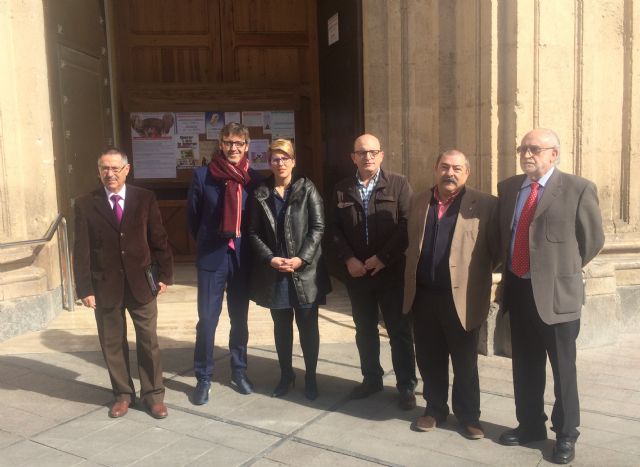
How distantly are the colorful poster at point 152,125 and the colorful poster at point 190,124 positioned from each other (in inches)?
3.2

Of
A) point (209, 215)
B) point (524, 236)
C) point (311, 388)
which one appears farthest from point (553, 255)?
point (209, 215)

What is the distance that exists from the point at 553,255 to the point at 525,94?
2.31 metres

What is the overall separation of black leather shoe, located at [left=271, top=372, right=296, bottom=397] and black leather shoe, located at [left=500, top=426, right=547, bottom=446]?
1.54 meters

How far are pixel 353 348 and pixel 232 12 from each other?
18.1 ft

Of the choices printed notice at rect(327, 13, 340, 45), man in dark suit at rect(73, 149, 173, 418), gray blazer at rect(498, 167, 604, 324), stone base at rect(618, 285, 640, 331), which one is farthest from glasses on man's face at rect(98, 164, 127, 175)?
stone base at rect(618, 285, 640, 331)

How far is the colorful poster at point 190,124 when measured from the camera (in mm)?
9477

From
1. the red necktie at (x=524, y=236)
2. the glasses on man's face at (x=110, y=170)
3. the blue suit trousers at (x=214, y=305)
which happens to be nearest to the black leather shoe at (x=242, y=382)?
the blue suit trousers at (x=214, y=305)

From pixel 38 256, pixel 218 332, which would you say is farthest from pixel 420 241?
pixel 38 256

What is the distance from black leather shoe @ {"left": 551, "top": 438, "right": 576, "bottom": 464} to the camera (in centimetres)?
369

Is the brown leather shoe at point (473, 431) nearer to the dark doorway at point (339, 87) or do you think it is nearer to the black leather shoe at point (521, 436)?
the black leather shoe at point (521, 436)

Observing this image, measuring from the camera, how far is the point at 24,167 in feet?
21.5

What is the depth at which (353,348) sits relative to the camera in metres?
5.89

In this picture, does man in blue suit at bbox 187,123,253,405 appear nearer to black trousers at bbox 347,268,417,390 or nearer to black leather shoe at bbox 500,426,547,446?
black trousers at bbox 347,268,417,390

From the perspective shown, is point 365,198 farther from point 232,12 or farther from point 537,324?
point 232,12
